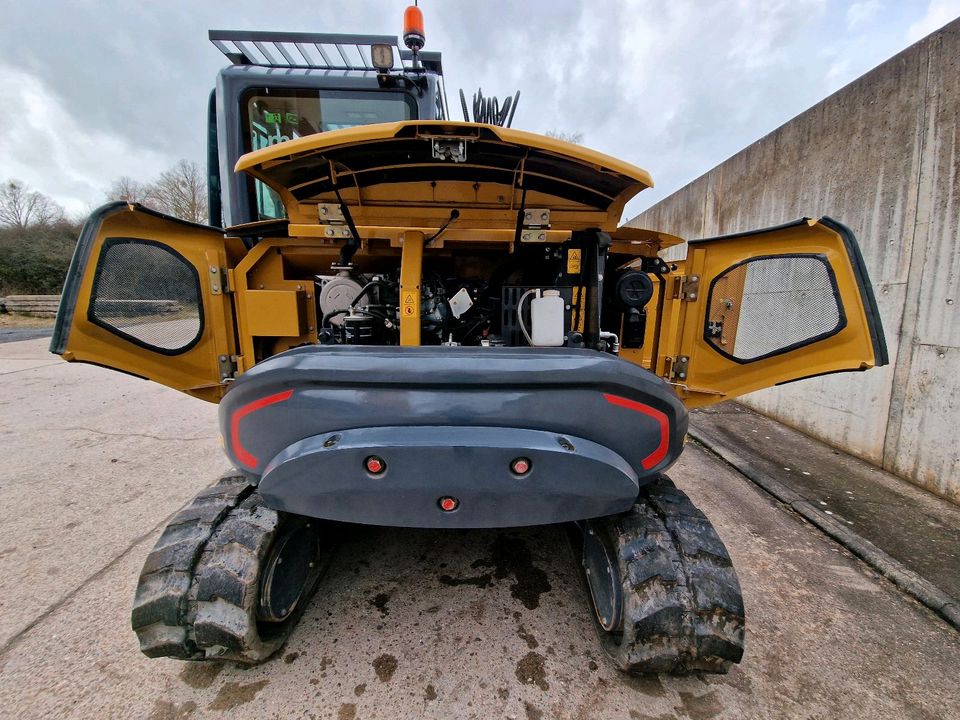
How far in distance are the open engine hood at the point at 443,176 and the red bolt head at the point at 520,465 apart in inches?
42.4

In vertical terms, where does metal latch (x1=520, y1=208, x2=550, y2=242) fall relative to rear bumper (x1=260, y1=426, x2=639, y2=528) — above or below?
above

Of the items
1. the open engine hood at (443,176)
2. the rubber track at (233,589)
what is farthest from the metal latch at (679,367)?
Answer: the rubber track at (233,589)

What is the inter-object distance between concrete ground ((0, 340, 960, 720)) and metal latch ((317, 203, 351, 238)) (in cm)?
175

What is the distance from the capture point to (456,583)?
7.09 feet

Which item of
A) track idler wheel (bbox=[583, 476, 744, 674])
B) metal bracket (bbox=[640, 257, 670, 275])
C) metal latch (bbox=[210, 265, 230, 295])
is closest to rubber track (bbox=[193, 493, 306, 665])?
metal latch (bbox=[210, 265, 230, 295])

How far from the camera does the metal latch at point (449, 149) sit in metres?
1.55

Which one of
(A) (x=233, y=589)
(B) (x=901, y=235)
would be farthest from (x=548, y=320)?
(B) (x=901, y=235)

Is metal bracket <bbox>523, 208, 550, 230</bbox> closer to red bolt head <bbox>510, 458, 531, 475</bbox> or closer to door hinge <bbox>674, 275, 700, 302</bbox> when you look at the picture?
door hinge <bbox>674, 275, 700, 302</bbox>

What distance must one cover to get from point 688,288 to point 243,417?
86.6 inches

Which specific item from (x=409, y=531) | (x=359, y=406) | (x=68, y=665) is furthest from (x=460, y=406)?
(x=68, y=665)

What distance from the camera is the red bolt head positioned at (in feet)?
4.02

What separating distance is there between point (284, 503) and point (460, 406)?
0.64m

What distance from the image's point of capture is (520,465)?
1227 mm

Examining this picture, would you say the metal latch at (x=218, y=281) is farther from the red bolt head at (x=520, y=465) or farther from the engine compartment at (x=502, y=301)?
the red bolt head at (x=520, y=465)
